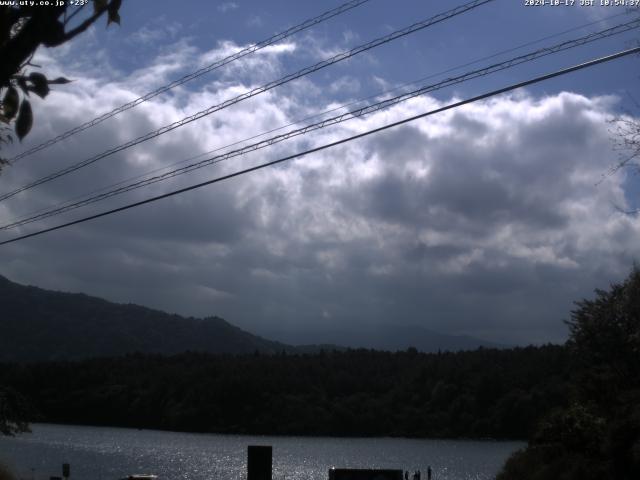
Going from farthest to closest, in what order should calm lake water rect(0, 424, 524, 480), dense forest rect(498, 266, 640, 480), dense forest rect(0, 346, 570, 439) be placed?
dense forest rect(0, 346, 570, 439) < calm lake water rect(0, 424, 524, 480) < dense forest rect(498, 266, 640, 480)

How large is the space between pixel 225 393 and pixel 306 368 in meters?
17.6

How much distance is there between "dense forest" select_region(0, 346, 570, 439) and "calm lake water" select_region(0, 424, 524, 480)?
19.5 ft

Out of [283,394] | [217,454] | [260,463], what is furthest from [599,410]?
[283,394]

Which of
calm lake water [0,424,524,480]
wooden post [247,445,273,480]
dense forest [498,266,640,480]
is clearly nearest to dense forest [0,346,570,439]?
calm lake water [0,424,524,480]

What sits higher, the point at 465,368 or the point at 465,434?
the point at 465,368

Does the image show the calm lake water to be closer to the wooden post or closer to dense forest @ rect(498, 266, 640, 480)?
dense forest @ rect(498, 266, 640, 480)

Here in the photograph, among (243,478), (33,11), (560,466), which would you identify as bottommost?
(243,478)

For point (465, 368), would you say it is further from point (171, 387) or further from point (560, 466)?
point (560, 466)

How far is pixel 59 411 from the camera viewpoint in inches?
5512

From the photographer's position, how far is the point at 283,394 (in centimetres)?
13925

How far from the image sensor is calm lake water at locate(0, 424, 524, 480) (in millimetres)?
74625

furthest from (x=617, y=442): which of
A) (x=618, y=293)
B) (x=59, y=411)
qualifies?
(x=59, y=411)

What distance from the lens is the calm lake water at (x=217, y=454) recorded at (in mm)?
74625

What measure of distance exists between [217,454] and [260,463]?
9145 cm
